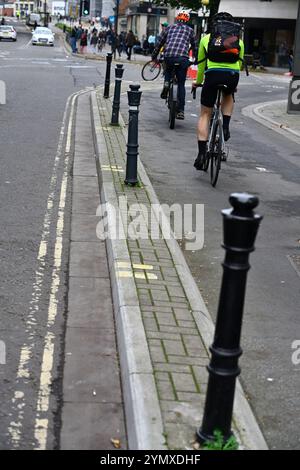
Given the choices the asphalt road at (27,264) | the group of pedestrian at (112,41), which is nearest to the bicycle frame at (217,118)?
the asphalt road at (27,264)

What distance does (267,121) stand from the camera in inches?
720

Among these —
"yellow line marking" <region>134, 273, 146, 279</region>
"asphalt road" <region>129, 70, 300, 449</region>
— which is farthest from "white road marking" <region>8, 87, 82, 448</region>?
"asphalt road" <region>129, 70, 300, 449</region>

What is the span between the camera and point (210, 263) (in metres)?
6.83

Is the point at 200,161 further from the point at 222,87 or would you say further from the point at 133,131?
the point at 133,131

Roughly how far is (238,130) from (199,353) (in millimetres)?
12172

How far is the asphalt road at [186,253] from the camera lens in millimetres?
4289

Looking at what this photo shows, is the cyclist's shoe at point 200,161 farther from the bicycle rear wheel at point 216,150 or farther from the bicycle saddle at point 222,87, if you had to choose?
the bicycle saddle at point 222,87

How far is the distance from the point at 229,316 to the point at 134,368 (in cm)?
106

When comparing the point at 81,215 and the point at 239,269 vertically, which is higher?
the point at 239,269

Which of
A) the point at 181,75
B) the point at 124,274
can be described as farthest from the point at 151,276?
the point at 181,75

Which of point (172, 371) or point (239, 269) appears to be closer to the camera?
point (239, 269)
